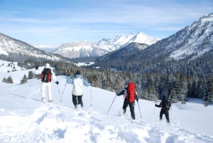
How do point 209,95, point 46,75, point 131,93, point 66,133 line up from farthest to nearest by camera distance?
1. point 209,95
2. point 46,75
3. point 131,93
4. point 66,133

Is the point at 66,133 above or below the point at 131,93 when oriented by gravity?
below

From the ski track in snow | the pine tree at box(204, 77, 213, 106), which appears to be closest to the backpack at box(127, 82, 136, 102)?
the ski track in snow

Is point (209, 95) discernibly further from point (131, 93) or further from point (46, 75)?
point (46, 75)

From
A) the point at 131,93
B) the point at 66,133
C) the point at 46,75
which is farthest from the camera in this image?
the point at 46,75

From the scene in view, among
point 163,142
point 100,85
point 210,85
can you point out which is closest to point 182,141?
point 163,142

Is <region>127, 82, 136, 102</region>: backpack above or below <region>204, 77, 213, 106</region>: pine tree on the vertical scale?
above

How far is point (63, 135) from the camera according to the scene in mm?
8250

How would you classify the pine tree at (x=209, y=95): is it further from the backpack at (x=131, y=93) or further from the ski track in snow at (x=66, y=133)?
the ski track in snow at (x=66, y=133)

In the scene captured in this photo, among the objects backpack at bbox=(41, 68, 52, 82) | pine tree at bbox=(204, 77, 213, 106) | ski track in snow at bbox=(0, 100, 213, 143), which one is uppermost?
backpack at bbox=(41, 68, 52, 82)

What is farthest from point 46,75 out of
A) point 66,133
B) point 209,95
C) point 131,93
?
point 209,95

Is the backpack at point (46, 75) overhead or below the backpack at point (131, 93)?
overhead

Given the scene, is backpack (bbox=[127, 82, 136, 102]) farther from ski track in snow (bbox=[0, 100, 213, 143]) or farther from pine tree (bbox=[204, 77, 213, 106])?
pine tree (bbox=[204, 77, 213, 106])

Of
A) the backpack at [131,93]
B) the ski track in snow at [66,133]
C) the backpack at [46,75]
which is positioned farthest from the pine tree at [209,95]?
the ski track in snow at [66,133]

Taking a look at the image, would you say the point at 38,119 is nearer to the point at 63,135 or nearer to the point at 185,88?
the point at 63,135
